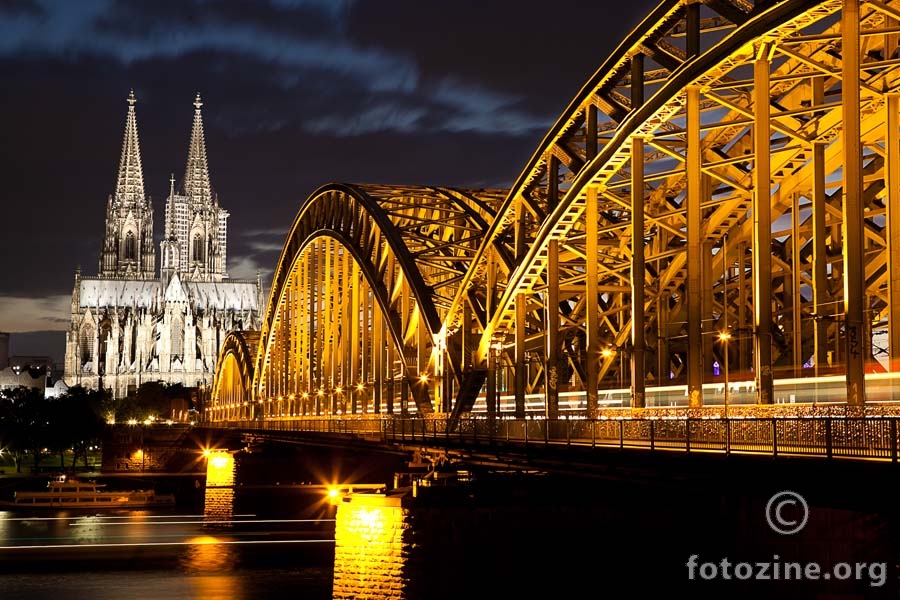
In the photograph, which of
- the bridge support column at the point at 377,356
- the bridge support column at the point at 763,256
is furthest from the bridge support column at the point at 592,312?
Result: the bridge support column at the point at 377,356

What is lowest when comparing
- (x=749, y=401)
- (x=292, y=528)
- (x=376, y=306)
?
(x=292, y=528)

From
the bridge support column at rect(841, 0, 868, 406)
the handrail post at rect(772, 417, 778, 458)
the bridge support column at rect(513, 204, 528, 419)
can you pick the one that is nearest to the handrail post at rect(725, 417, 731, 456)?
the handrail post at rect(772, 417, 778, 458)

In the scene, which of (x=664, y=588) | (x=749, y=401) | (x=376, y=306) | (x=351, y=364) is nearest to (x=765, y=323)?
(x=749, y=401)

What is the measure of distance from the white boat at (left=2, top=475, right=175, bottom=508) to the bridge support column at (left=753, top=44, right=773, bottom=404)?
8012cm

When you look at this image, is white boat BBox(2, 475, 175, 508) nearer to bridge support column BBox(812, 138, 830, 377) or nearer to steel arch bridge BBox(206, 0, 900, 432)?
steel arch bridge BBox(206, 0, 900, 432)

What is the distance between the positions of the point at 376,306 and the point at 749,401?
46611mm

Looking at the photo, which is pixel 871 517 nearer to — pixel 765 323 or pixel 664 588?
pixel 765 323

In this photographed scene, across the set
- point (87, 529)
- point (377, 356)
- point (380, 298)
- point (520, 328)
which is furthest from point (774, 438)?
point (87, 529)

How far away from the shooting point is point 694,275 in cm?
3294

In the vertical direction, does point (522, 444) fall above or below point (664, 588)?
above

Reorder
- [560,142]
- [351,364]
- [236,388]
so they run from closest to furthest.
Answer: [560,142]
[351,364]
[236,388]

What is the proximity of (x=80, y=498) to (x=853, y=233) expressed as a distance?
86585mm

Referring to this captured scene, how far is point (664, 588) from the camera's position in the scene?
34438 mm

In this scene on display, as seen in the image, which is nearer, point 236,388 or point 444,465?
point 444,465
